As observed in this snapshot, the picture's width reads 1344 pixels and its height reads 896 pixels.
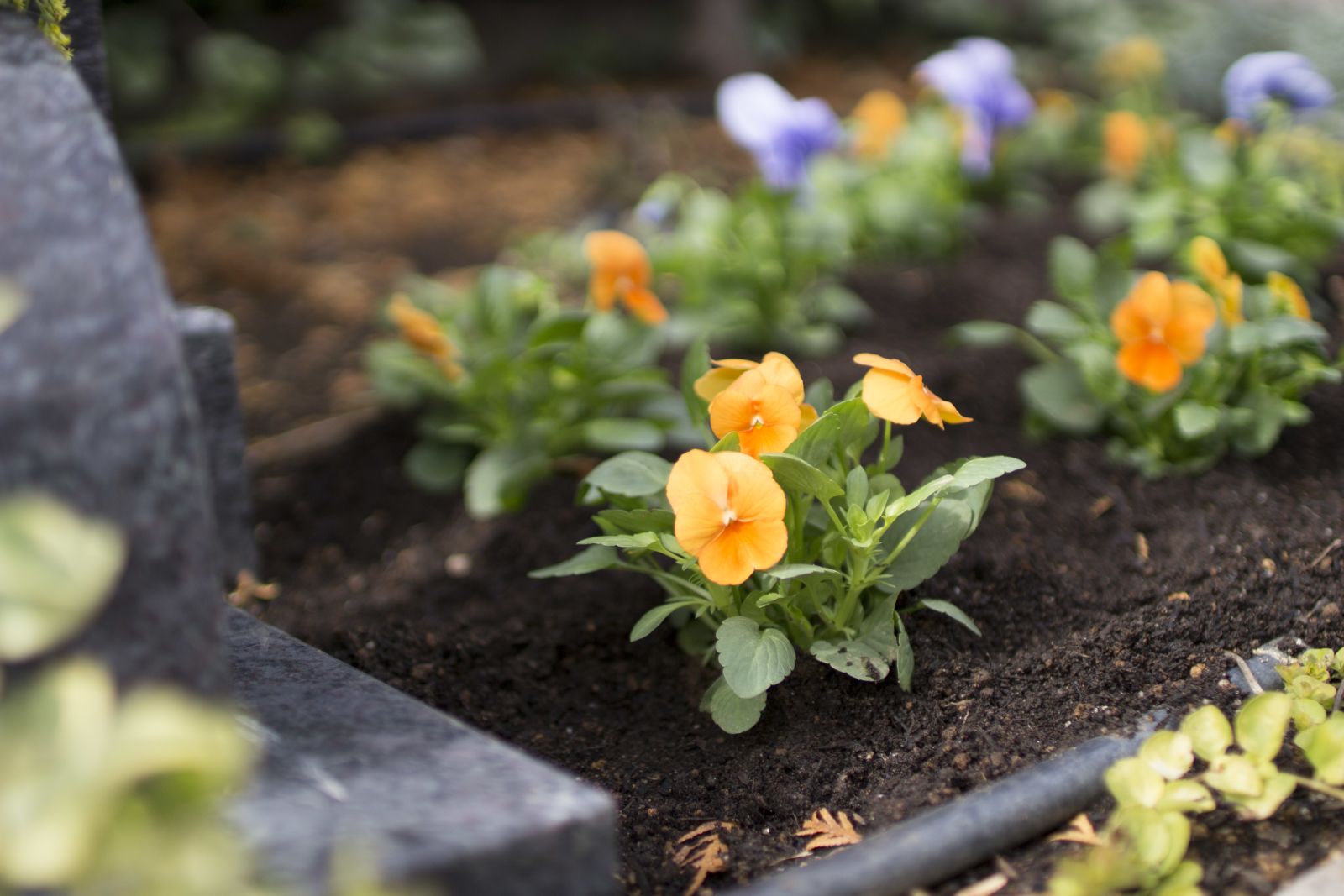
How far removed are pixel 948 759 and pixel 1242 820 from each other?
0.35 meters

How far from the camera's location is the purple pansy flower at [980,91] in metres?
3.78

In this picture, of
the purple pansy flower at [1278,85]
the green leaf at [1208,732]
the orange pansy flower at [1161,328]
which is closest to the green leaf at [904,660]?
the green leaf at [1208,732]

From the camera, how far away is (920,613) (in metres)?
1.93

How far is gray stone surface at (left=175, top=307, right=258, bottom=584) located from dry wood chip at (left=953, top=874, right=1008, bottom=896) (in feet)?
4.92

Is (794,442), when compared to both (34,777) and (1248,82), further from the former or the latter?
(1248,82)

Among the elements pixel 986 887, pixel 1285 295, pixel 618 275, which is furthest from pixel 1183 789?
pixel 618 275

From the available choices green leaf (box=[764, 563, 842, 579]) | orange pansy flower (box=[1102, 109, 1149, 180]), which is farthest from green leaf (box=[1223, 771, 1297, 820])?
orange pansy flower (box=[1102, 109, 1149, 180])

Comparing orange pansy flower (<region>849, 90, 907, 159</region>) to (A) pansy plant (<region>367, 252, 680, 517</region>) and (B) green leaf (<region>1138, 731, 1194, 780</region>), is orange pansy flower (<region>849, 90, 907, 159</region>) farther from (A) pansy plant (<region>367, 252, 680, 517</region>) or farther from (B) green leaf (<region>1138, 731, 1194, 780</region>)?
(B) green leaf (<region>1138, 731, 1194, 780</region>)

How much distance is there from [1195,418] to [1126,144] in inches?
83.9

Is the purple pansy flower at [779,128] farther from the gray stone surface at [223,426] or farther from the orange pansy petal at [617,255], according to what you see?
the gray stone surface at [223,426]

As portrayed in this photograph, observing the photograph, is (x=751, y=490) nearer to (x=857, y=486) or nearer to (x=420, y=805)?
(x=857, y=486)

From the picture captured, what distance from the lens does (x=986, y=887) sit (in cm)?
147

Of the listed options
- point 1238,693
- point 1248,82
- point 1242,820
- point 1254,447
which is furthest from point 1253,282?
point 1242,820

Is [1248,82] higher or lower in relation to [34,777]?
lower
